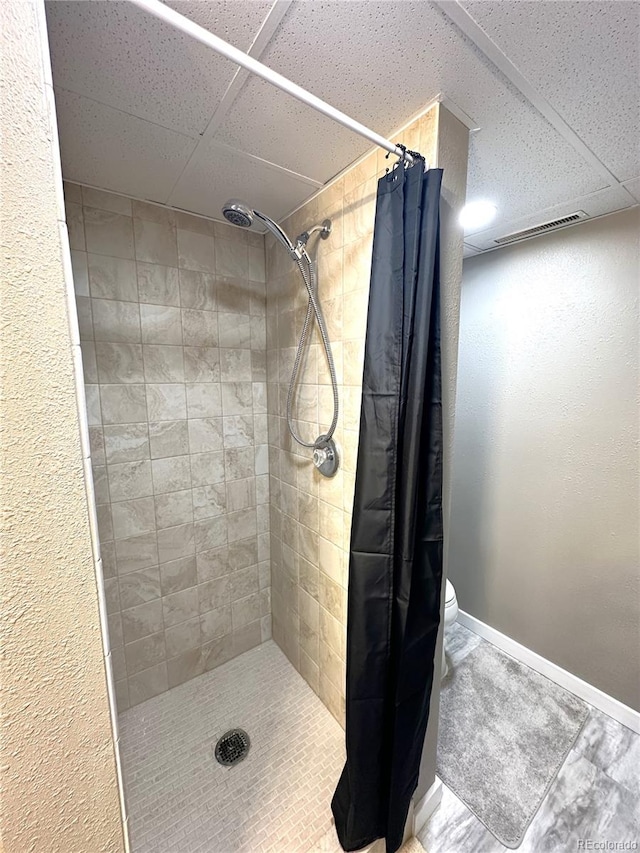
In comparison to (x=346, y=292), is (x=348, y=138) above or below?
above

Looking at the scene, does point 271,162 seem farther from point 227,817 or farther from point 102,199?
point 227,817

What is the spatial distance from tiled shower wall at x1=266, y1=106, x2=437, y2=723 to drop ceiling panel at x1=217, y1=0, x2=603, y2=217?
0.33 feet

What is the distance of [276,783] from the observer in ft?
4.22

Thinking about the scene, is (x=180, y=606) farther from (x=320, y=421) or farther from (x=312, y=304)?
(x=312, y=304)

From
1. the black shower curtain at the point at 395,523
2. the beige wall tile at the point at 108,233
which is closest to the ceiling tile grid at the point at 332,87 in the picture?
the beige wall tile at the point at 108,233

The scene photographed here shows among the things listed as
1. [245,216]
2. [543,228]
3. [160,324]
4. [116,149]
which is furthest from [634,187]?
[160,324]

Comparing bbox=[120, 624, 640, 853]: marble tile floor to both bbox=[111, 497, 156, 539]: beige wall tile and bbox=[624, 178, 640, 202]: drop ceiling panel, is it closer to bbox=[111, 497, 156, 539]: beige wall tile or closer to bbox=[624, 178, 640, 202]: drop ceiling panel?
bbox=[111, 497, 156, 539]: beige wall tile

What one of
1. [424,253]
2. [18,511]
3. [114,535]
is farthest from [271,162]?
[114,535]

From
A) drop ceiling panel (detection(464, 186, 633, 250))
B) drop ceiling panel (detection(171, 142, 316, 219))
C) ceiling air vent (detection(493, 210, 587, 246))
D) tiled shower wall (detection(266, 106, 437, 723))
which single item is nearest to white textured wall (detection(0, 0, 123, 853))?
drop ceiling panel (detection(171, 142, 316, 219))

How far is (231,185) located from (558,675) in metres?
2.65

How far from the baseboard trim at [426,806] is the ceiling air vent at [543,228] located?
2259mm

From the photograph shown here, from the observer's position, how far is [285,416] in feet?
5.41

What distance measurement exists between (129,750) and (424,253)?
2.10 metres

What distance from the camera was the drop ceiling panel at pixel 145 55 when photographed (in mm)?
671
